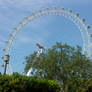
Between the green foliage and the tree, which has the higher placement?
Result: the tree

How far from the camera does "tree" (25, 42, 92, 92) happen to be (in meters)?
38.4

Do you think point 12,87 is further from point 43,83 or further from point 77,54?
point 77,54

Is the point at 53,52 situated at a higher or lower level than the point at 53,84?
higher

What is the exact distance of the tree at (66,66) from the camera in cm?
3838

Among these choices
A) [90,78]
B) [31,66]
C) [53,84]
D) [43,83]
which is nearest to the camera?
[43,83]

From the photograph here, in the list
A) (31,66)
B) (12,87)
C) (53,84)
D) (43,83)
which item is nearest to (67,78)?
(31,66)

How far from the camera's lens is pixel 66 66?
3825 centimetres

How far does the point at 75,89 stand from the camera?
1586 inches

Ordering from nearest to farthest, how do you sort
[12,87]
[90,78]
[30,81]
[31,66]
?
[12,87] < [30,81] < [90,78] < [31,66]

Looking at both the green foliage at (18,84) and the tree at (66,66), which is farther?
the tree at (66,66)

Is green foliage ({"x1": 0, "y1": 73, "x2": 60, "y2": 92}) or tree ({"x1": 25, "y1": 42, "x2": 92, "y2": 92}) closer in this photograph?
green foliage ({"x1": 0, "y1": 73, "x2": 60, "y2": 92})

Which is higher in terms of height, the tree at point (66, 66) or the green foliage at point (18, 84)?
the tree at point (66, 66)

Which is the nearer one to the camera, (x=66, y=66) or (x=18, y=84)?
(x=18, y=84)

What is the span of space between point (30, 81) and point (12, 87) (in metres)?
2.06
